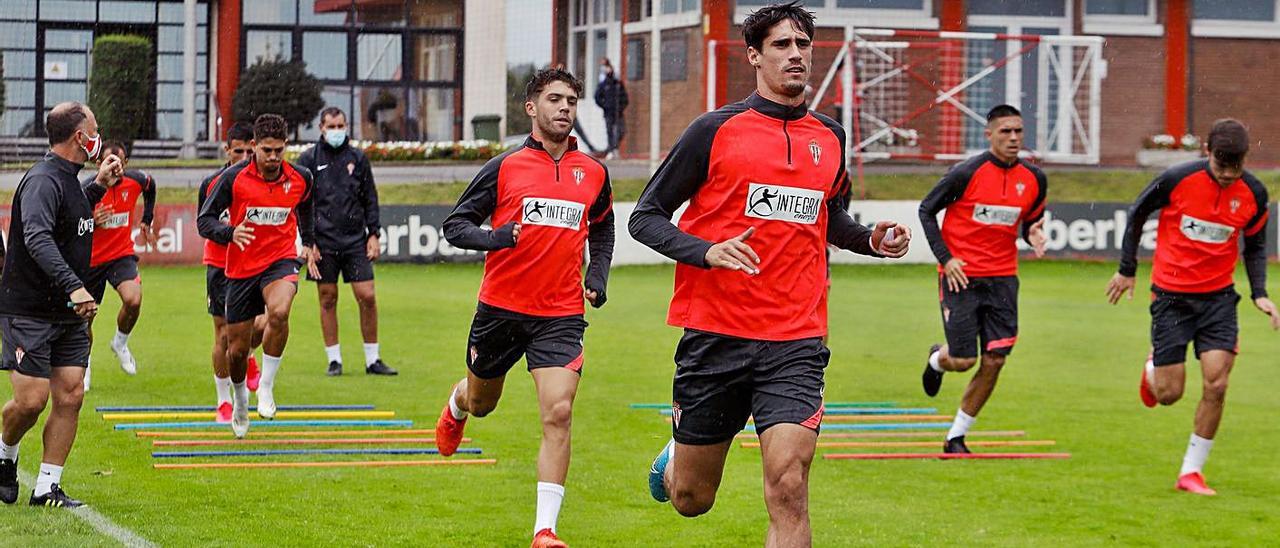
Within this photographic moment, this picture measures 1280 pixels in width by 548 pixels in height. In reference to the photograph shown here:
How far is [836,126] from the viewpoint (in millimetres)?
6844

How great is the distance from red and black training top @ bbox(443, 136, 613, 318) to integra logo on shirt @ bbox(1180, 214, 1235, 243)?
11.9ft

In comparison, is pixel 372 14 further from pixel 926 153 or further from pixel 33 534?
pixel 33 534

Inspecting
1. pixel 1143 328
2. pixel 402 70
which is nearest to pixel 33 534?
pixel 1143 328

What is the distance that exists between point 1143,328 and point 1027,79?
48.9ft

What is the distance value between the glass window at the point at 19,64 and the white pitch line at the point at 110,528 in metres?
13.2

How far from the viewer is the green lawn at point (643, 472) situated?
847 cm

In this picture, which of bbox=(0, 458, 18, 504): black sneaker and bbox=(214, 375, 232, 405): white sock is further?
bbox=(214, 375, 232, 405): white sock

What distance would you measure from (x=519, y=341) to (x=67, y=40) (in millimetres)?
18768

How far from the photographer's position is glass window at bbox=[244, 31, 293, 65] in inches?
1163

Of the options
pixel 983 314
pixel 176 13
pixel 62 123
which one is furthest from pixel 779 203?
pixel 176 13

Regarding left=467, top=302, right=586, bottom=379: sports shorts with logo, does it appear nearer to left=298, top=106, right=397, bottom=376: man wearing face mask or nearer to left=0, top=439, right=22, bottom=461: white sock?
left=0, top=439, right=22, bottom=461: white sock

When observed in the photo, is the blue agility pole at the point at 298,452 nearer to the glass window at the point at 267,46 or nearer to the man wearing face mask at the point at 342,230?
the man wearing face mask at the point at 342,230

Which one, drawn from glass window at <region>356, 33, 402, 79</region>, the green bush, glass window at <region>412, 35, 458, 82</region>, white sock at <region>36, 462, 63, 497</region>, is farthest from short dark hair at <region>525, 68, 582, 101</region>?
glass window at <region>412, 35, 458, 82</region>

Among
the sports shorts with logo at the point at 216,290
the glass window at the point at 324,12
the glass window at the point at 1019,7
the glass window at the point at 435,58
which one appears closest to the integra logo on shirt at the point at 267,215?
the sports shorts with logo at the point at 216,290
